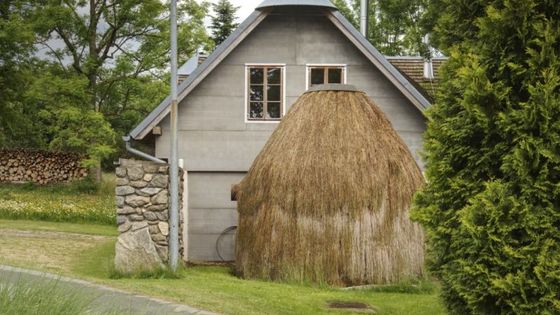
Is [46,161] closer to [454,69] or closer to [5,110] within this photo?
[5,110]

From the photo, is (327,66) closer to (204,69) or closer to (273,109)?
(273,109)

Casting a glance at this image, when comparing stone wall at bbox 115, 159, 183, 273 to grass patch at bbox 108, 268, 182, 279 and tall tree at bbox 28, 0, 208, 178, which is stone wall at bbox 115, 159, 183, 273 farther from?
tall tree at bbox 28, 0, 208, 178

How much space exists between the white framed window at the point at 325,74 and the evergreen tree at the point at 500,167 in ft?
43.7

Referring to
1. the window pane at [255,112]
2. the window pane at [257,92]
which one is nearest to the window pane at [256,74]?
the window pane at [257,92]

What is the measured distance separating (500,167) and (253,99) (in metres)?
14.5

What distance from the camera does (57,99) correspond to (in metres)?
36.7

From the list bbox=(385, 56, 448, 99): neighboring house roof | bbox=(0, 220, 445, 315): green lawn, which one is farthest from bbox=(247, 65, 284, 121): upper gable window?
bbox=(385, 56, 448, 99): neighboring house roof

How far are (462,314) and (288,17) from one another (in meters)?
14.6

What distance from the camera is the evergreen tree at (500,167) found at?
26.7 feet

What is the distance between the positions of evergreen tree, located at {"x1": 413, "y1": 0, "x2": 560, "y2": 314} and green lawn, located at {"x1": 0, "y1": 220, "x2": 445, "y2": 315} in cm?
163

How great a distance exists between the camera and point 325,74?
2258 centimetres

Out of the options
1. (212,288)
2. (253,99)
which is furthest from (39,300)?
(253,99)

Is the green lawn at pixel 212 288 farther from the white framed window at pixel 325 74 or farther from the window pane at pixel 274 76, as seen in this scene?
the white framed window at pixel 325 74

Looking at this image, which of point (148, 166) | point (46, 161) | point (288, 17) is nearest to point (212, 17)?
point (46, 161)
